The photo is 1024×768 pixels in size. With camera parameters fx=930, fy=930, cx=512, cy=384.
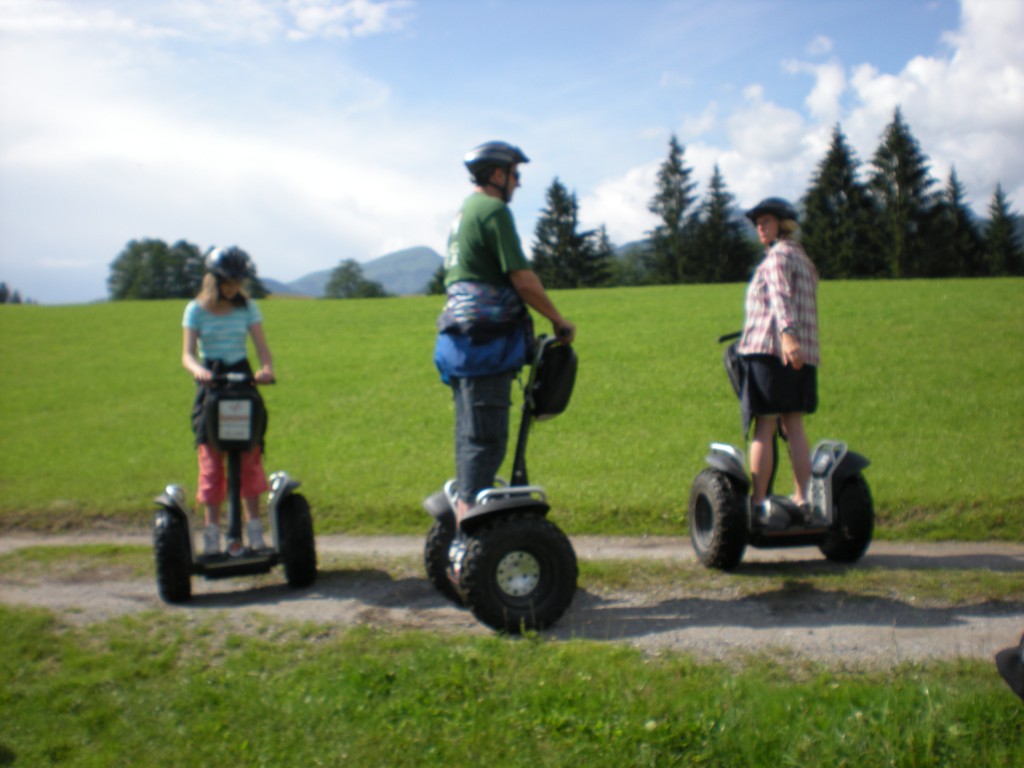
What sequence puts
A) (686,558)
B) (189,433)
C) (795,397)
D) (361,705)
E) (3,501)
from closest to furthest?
(361,705)
(795,397)
(686,558)
(3,501)
(189,433)

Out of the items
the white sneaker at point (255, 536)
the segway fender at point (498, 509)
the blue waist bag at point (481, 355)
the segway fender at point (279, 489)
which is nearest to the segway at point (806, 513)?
the segway fender at point (498, 509)

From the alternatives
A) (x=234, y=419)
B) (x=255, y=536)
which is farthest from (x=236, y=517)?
(x=234, y=419)

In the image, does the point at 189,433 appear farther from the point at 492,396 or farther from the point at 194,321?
the point at 492,396

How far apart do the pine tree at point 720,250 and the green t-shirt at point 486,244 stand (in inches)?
2937

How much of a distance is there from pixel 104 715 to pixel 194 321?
9.28ft

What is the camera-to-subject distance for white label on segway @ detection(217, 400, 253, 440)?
5641 mm

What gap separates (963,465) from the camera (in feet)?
27.3

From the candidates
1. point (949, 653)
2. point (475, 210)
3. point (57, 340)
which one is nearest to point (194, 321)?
point (475, 210)

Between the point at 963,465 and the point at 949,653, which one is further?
the point at 963,465

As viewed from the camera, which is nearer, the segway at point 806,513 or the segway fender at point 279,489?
the segway at point 806,513

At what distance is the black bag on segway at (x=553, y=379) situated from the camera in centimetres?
473

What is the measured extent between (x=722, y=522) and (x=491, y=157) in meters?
2.54

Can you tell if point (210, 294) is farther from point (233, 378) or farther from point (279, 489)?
point (279, 489)

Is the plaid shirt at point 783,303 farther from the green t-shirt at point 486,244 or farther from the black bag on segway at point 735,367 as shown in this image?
the green t-shirt at point 486,244
